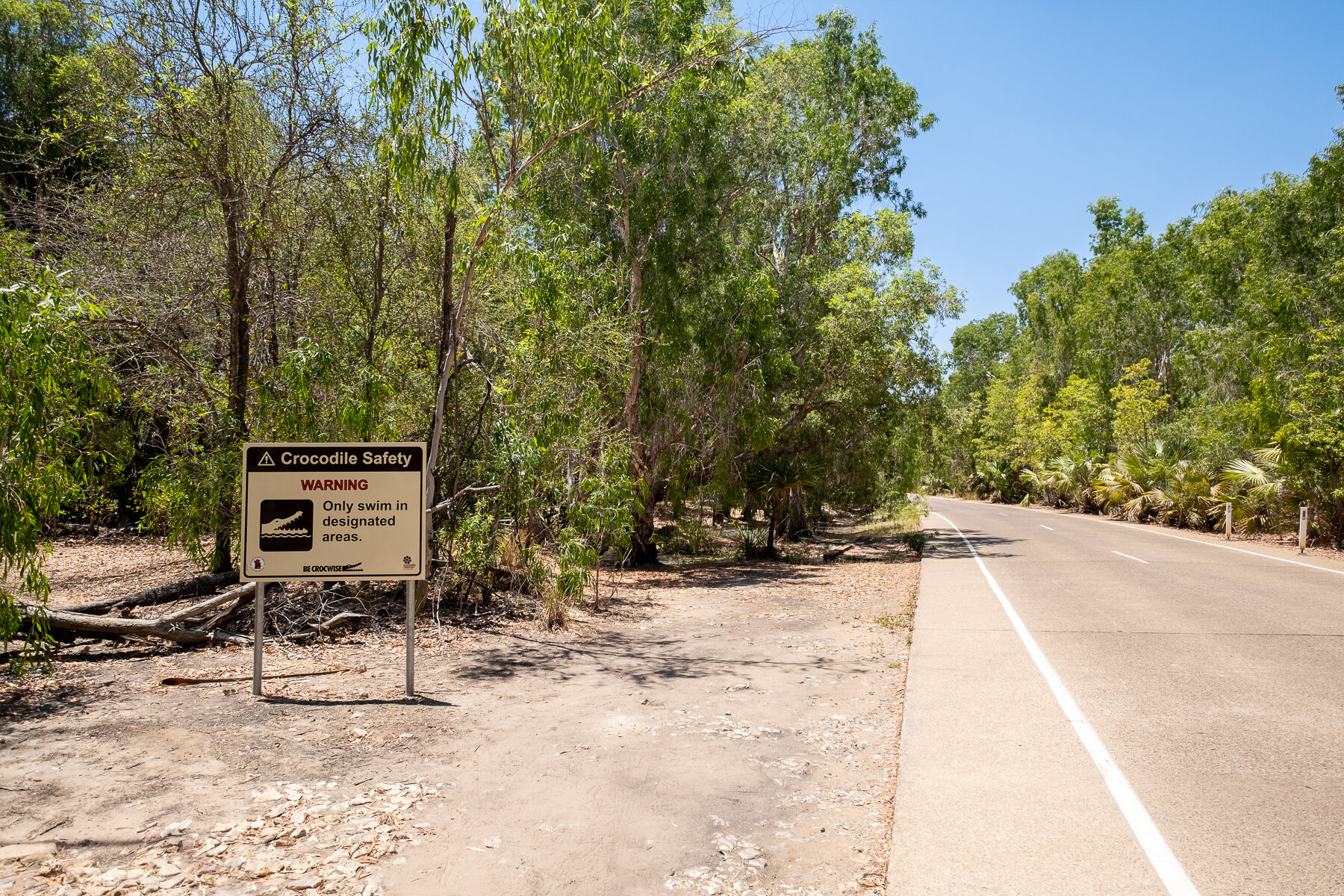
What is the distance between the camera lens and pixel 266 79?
403 inches

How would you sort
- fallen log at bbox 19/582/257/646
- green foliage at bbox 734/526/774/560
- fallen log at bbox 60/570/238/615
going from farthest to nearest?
green foliage at bbox 734/526/774/560
fallen log at bbox 60/570/238/615
fallen log at bbox 19/582/257/646

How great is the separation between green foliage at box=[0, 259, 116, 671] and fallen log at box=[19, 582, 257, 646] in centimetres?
80

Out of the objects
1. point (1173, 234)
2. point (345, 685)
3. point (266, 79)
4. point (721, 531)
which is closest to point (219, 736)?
point (345, 685)

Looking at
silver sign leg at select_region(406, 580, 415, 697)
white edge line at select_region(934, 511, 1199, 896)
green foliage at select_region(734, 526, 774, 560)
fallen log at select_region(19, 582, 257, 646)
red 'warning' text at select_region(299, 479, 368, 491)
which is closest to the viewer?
white edge line at select_region(934, 511, 1199, 896)

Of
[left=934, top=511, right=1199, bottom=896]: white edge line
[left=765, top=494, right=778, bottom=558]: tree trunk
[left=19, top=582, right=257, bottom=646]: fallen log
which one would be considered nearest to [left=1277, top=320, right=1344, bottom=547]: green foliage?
[left=765, top=494, right=778, bottom=558]: tree trunk

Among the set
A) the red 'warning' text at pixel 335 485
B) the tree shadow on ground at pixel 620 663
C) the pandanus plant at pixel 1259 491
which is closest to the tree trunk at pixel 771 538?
the tree shadow on ground at pixel 620 663

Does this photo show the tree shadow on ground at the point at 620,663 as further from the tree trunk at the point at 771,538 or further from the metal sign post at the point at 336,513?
the tree trunk at the point at 771,538

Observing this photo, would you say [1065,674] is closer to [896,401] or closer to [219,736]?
[219,736]

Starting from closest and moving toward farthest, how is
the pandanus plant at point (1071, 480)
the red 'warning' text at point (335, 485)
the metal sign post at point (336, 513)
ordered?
1. the metal sign post at point (336, 513)
2. the red 'warning' text at point (335, 485)
3. the pandanus plant at point (1071, 480)

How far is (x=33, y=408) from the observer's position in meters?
6.32

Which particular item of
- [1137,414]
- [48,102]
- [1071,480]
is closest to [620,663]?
[48,102]

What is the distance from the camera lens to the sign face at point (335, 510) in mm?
7086

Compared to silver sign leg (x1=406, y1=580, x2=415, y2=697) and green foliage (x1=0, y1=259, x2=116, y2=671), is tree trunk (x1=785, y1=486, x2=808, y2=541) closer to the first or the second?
silver sign leg (x1=406, y1=580, x2=415, y2=697)

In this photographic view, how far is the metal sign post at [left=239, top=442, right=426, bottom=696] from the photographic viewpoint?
708cm
